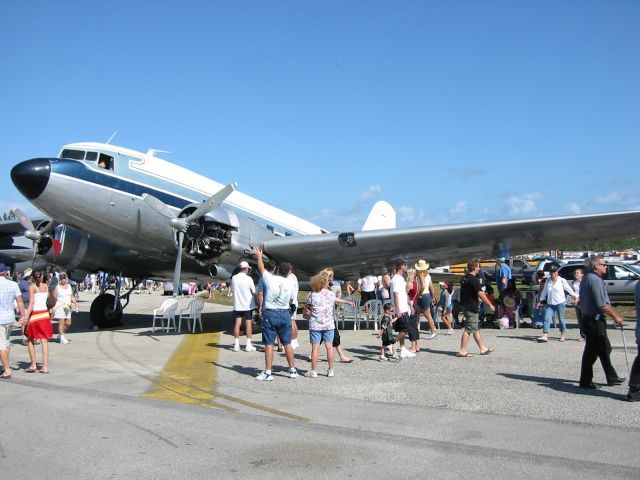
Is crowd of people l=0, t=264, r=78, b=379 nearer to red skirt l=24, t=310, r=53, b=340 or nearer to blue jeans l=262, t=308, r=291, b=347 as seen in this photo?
red skirt l=24, t=310, r=53, b=340

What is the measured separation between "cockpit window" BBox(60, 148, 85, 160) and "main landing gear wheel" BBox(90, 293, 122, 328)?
487 centimetres

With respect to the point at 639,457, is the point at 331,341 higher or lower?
higher

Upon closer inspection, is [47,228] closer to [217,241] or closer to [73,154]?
[73,154]

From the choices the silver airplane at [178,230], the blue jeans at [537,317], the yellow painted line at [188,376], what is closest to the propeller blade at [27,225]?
Result: the silver airplane at [178,230]

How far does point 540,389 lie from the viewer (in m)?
7.16

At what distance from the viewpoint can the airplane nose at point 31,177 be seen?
11.9m

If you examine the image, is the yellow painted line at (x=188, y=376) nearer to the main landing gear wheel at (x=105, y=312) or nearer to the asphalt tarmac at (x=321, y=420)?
the asphalt tarmac at (x=321, y=420)

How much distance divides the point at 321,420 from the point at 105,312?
477 inches

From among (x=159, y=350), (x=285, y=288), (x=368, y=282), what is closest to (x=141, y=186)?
(x=159, y=350)

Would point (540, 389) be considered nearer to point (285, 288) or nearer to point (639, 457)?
point (639, 457)

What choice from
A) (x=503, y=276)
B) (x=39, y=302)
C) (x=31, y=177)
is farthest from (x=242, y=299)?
(x=503, y=276)

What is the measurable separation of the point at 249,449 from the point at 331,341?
11.6ft

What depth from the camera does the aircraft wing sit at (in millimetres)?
12977

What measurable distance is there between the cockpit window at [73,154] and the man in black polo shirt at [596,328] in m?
11.0
